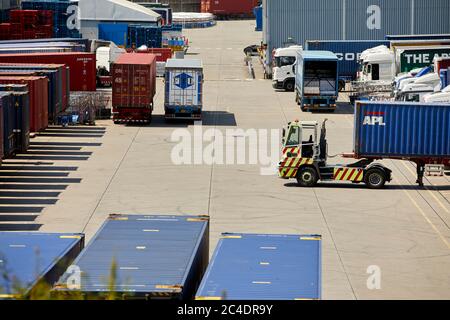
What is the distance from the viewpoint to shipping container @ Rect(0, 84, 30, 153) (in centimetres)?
4106

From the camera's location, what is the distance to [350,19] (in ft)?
263

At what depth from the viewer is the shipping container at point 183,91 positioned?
5462 centimetres

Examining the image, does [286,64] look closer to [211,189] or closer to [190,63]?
[190,63]

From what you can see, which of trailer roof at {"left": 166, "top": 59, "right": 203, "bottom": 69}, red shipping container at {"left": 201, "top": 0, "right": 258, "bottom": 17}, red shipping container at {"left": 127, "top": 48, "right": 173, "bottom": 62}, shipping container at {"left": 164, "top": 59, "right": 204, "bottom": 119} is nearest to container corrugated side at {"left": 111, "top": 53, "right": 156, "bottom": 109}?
shipping container at {"left": 164, "top": 59, "right": 204, "bottom": 119}

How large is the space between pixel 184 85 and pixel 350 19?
28.9m

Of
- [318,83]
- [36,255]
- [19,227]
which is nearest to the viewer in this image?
[36,255]

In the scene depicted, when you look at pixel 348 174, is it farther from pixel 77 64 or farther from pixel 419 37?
pixel 419 37

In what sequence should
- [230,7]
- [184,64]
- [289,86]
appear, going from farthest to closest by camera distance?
1. [230,7]
2. [289,86]
3. [184,64]

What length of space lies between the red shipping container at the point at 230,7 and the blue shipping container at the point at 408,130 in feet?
407

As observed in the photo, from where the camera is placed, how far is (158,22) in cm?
10606

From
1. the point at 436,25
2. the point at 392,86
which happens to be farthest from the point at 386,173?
the point at 436,25

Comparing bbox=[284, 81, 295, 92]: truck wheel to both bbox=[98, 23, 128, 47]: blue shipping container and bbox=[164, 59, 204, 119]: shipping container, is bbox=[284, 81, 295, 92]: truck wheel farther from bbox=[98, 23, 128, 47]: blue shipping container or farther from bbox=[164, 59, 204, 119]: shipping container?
bbox=[98, 23, 128, 47]: blue shipping container

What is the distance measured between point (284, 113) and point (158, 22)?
48260 millimetres

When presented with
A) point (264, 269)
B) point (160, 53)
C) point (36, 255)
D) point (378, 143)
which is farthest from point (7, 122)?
point (160, 53)
